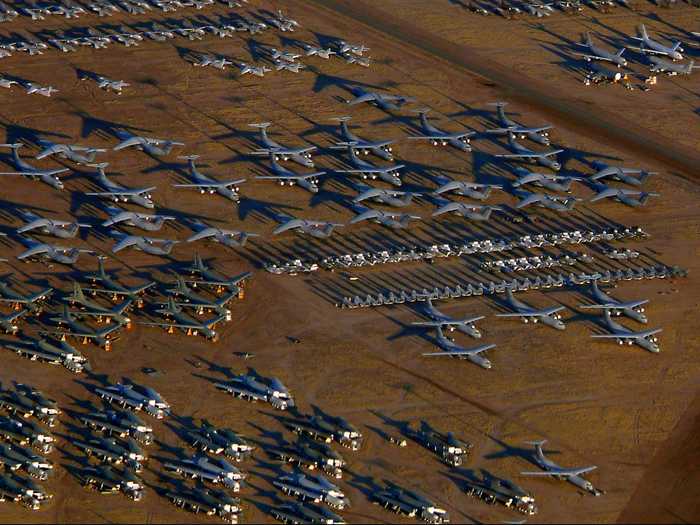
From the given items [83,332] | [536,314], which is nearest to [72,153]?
[83,332]

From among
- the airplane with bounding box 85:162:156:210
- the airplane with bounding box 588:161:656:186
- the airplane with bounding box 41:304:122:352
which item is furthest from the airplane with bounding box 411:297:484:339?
the airplane with bounding box 85:162:156:210

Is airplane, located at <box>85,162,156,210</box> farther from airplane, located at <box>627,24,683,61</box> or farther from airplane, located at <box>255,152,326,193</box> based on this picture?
airplane, located at <box>627,24,683,61</box>

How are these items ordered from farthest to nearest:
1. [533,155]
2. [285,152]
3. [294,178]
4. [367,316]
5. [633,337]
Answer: [533,155] < [285,152] < [294,178] < [367,316] < [633,337]

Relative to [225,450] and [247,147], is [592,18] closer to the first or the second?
[247,147]

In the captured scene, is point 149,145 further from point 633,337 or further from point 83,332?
point 633,337

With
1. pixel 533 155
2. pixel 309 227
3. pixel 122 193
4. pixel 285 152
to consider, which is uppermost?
pixel 533 155

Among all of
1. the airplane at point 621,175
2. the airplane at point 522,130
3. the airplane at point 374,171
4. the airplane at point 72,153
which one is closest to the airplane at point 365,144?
the airplane at point 374,171
